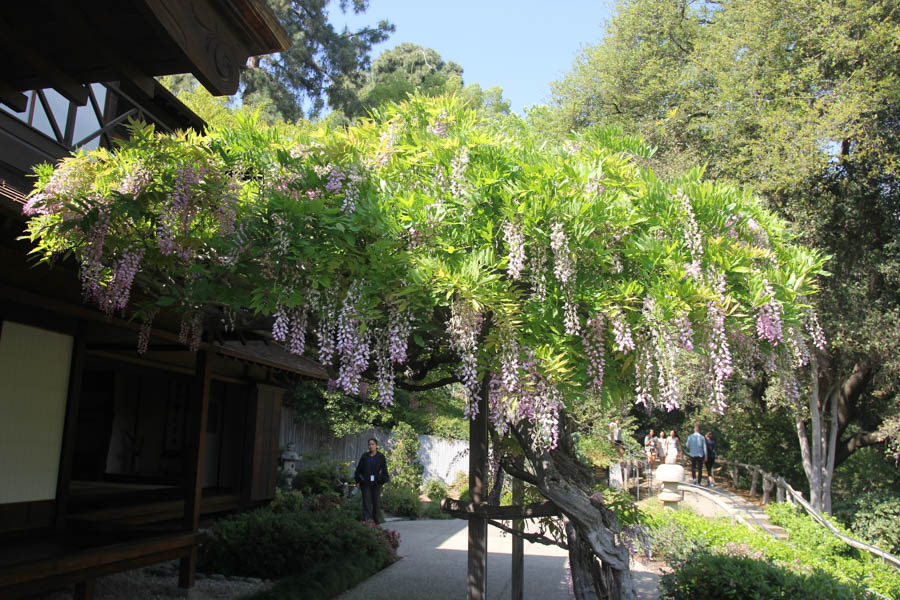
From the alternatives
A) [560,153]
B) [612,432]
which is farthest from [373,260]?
[612,432]

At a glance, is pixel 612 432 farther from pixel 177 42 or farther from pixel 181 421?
pixel 177 42

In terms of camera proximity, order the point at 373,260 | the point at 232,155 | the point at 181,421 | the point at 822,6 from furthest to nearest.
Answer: the point at 822,6, the point at 181,421, the point at 232,155, the point at 373,260

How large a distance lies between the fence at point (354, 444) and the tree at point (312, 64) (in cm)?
1495

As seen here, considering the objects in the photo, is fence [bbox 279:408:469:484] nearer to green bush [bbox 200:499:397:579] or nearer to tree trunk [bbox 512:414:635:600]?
green bush [bbox 200:499:397:579]

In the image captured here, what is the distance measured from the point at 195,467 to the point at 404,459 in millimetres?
11984

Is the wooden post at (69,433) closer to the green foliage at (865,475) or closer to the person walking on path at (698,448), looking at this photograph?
the person walking on path at (698,448)

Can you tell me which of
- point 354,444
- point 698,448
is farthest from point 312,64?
point 698,448

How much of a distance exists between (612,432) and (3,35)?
19.3 meters

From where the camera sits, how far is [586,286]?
4398 mm

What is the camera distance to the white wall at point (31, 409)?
593 cm

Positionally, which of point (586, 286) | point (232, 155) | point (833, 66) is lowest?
point (586, 286)

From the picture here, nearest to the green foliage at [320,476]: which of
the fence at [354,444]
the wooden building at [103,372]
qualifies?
the fence at [354,444]

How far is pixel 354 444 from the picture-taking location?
19.2 meters

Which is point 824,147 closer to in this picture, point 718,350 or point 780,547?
point 780,547
